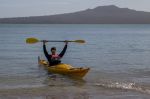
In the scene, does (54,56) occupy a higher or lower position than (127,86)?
higher

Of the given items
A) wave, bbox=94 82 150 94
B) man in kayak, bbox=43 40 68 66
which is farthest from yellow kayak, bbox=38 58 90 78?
wave, bbox=94 82 150 94

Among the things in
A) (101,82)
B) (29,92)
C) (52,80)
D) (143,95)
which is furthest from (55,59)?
(143,95)

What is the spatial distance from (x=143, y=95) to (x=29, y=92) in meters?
4.41

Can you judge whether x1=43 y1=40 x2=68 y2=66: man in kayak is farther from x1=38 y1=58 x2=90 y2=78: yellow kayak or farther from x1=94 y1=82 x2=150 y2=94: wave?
x1=94 y1=82 x2=150 y2=94: wave

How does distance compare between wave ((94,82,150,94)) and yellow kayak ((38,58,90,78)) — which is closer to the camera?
wave ((94,82,150,94))

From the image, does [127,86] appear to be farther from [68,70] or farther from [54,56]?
[54,56]

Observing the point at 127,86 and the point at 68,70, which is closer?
the point at 127,86

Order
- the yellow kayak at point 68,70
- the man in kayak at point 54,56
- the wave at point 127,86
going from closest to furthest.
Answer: the wave at point 127,86 → the yellow kayak at point 68,70 → the man in kayak at point 54,56

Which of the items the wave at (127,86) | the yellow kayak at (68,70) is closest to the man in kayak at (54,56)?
the yellow kayak at (68,70)

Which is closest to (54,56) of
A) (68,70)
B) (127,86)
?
(68,70)

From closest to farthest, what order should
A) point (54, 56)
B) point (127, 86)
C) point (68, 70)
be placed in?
point (127, 86) < point (68, 70) < point (54, 56)

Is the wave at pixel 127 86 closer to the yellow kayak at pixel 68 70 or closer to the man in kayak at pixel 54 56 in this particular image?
the yellow kayak at pixel 68 70

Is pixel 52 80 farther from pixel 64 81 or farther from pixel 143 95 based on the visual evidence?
pixel 143 95

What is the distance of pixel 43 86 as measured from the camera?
56.5ft
